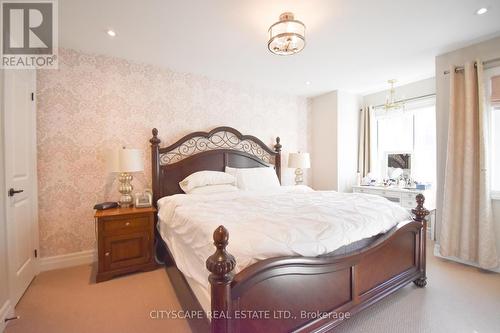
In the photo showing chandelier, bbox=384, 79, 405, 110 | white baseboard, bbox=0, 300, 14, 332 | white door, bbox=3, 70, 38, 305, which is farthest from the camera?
chandelier, bbox=384, 79, 405, 110

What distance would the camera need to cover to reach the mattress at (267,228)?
1283 millimetres

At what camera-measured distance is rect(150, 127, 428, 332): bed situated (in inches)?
44.0

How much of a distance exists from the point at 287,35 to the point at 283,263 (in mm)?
1820

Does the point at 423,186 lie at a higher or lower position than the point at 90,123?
lower

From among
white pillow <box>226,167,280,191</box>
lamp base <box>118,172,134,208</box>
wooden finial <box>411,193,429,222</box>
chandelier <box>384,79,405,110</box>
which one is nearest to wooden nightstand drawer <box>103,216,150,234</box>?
lamp base <box>118,172,134,208</box>

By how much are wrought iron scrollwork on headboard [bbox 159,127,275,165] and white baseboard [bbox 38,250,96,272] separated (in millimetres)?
1423

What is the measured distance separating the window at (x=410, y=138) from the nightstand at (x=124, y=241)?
409 cm

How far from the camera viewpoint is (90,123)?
8.97ft

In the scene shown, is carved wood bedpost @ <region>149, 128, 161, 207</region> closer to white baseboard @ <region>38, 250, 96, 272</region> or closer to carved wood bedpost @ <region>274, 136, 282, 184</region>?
white baseboard @ <region>38, 250, 96, 272</region>

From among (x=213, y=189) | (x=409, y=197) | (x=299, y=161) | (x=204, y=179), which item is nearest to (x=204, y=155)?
(x=204, y=179)

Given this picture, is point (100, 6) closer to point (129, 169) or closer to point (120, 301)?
point (129, 169)

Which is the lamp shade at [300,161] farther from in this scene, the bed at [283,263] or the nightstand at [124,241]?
the nightstand at [124,241]

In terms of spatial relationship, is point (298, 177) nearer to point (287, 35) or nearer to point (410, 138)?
point (410, 138)

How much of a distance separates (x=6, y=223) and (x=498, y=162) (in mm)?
4872
